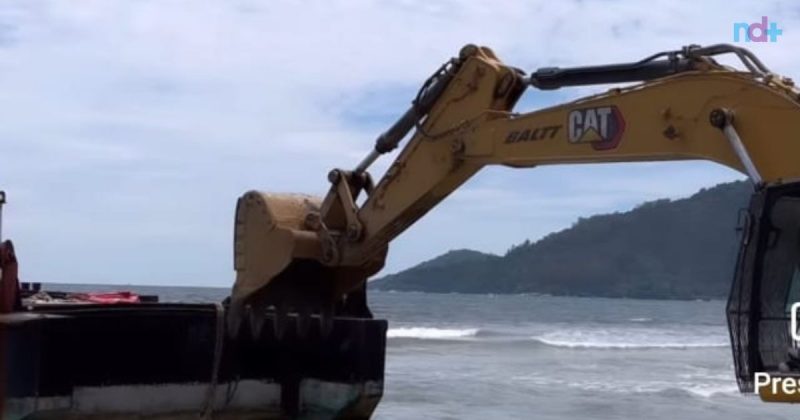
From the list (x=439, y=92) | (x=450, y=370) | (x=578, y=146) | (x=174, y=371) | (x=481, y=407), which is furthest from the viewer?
(x=450, y=370)

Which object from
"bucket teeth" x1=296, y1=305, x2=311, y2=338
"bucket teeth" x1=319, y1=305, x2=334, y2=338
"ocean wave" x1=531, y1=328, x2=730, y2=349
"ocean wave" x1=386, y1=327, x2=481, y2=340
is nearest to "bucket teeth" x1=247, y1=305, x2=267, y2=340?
"bucket teeth" x1=296, y1=305, x2=311, y2=338

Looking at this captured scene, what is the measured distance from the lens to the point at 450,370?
2881 cm

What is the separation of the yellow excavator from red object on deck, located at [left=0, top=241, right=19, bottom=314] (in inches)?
76.4

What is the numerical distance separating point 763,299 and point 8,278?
5.84m

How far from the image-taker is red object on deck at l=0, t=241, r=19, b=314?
10.2 meters

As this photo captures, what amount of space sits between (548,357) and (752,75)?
29910 millimetres

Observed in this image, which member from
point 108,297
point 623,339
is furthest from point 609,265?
point 108,297

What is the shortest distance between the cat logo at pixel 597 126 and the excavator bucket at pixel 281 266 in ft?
9.06

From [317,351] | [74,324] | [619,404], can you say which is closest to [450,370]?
[619,404]

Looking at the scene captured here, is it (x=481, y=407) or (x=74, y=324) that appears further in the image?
(x=481, y=407)

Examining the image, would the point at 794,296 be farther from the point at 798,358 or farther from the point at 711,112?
the point at 711,112

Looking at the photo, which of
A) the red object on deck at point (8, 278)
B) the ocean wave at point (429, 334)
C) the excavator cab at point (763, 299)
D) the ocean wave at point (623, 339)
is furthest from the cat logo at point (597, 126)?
the ocean wave at point (429, 334)

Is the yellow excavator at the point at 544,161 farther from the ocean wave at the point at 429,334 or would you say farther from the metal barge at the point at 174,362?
the ocean wave at the point at 429,334

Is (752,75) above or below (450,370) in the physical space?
above
